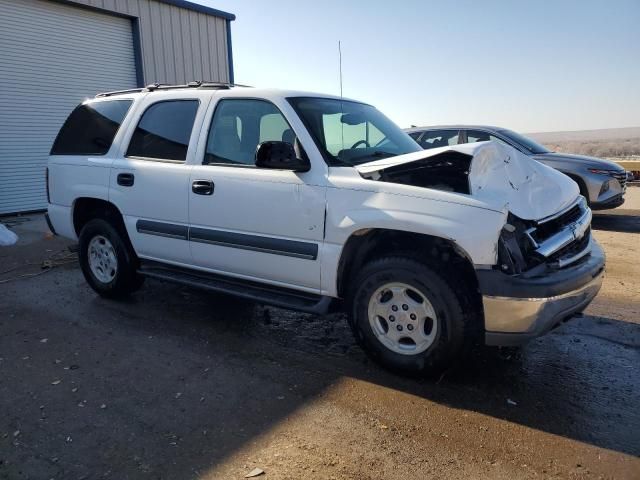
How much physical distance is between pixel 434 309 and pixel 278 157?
1.44 meters

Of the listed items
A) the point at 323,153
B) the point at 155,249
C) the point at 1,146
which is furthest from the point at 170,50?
the point at 323,153

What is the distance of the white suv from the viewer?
9.57 ft

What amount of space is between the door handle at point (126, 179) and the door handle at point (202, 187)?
2.56ft

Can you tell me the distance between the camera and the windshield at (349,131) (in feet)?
11.8

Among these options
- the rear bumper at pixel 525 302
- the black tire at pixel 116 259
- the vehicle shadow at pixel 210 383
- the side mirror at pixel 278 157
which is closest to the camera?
the vehicle shadow at pixel 210 383

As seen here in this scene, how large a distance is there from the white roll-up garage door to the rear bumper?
34.8 feet

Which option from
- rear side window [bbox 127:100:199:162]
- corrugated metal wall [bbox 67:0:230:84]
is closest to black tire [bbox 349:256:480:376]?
rear side window [bbox 127:100:199:162]

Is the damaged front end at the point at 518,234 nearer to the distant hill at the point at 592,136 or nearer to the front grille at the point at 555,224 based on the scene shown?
the front grille at the point at 555,224

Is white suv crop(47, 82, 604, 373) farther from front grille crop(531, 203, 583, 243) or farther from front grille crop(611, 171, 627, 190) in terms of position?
front grille crop(611, 171, 627, 190)

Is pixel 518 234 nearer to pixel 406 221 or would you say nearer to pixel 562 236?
pixel 562 236

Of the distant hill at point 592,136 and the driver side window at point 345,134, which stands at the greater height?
the driver side window at point 345,134

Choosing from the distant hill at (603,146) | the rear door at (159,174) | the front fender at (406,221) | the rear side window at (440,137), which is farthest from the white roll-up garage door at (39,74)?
the distant hill at (603,146)

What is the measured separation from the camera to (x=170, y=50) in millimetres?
12648

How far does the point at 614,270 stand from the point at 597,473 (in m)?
4.06
